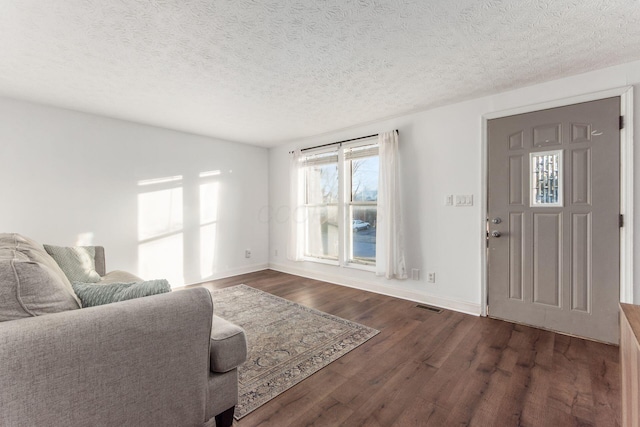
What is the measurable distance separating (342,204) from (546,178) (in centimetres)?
244

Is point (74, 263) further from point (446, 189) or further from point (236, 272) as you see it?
point (446, 189)

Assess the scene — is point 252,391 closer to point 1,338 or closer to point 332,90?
point 1,338

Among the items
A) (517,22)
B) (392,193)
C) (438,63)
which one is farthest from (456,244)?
(517,22)

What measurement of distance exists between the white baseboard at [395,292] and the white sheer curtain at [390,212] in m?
0.24

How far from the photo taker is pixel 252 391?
1727 mm

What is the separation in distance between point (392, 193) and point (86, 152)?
3810 mm

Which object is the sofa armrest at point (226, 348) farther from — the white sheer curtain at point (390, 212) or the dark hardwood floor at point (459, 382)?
the white sheer curtain at point (390, 212)

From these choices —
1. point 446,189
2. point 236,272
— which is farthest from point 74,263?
point 446,189

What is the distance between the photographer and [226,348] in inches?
54.9

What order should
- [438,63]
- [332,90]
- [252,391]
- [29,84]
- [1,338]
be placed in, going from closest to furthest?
1. [1,338]
2. [252,391]
3. [438,63]
4. [29,84]
5. [332,90]

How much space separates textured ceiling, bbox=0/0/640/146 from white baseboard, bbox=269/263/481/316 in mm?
2303

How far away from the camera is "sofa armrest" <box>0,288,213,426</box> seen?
0.92 m

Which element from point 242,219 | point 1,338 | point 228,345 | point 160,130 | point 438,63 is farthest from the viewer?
point 242,219

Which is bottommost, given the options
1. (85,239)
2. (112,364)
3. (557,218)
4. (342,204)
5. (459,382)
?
(459,382)
